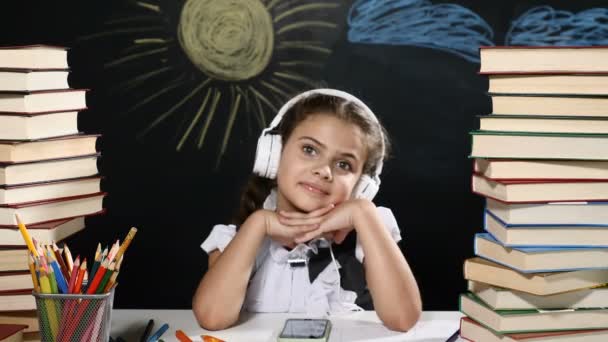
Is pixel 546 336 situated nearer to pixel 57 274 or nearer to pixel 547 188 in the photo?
pixel 547 188

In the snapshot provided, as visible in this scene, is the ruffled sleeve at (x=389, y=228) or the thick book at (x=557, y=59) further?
the ruffled sleeve at (x=389, y=228)

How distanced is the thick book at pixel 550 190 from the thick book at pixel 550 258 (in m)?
0.09

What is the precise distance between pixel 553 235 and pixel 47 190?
94 cm

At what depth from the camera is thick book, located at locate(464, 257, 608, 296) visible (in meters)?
1.36

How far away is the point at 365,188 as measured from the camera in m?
2.01

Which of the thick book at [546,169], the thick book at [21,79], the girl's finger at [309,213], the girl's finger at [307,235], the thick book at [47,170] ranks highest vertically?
the thick book at [21,79]

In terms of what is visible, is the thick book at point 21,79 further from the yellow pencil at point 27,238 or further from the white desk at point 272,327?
the white desk at point 272,327

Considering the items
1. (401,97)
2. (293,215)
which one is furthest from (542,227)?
(401,97)

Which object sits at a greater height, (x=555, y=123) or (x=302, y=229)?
(x=555, y=123)

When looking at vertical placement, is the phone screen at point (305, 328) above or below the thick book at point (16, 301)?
below

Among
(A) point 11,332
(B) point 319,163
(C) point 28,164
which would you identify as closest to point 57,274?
A: (A) point 11,332

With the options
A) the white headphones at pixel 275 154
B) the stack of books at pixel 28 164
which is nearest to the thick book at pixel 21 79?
the stack of books at pixel 28 164

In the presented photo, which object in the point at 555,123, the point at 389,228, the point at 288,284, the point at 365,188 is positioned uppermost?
the point at 555,123

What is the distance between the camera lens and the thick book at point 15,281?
4.87ft
